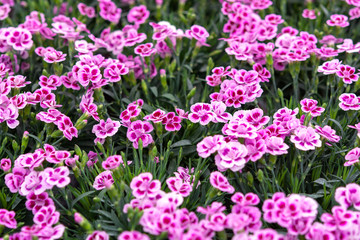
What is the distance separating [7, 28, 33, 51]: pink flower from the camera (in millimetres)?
2795

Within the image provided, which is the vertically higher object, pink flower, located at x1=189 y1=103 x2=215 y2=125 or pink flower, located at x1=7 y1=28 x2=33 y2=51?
pink flower, located at x1=7 y1=28 x2=33 y2=51

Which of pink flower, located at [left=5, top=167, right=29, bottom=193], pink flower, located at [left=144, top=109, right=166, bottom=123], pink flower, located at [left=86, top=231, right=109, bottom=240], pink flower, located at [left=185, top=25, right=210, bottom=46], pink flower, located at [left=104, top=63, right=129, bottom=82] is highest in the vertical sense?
pink flower, located at [left=185, top=25, right=210, bottom=46]

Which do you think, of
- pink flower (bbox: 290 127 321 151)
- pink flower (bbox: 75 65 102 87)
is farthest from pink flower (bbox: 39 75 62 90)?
pink flower (bbox: 290 127 321 151)

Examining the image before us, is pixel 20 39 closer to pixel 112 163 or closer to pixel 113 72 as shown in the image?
pixel 113 72

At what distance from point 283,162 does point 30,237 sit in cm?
132

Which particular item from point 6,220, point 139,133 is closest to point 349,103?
point 139,133

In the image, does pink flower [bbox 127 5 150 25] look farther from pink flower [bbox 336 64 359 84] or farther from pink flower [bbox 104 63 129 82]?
pink flower [bbox 336 64 359 84]

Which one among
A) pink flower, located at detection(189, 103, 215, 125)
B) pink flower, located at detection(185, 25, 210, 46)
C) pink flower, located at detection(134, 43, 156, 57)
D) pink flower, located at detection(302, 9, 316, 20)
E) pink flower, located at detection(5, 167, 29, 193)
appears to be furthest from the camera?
pink flower, located at detection(302, 9, 316, 20)

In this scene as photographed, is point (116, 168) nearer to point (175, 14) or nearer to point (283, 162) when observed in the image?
point (283, 162)

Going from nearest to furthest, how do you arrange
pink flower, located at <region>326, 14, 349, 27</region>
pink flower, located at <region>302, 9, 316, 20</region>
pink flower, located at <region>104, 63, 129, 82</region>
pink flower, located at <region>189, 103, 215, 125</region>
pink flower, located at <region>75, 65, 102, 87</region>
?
1. pink flower, located at <region>189, 103, 215, 125</region>
2. pink flower, located at <region>75, 65, 102, 87</region>
3. pink flower, located at <region>104, 63, 129, 82</region>
4. pink flower, located at <region>326, 14, 349, 27</region>
5. pink flower, located at <region>302, 9, 316, 20</region>

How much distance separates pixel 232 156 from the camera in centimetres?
204

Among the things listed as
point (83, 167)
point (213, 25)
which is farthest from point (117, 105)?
point (213, 25)

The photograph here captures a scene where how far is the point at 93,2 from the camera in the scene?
3928mm

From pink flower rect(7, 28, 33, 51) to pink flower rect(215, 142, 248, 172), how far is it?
1.49 metres
